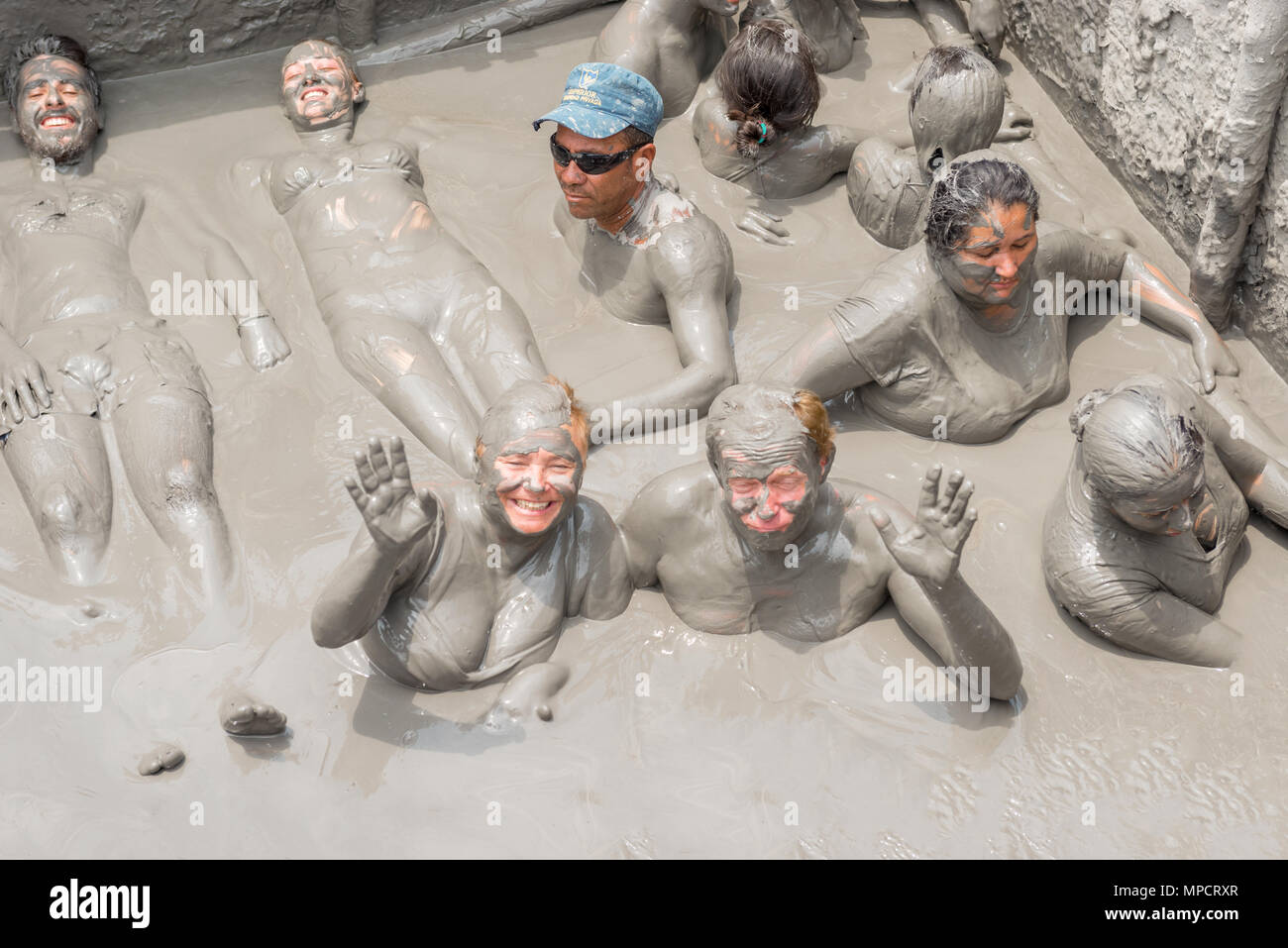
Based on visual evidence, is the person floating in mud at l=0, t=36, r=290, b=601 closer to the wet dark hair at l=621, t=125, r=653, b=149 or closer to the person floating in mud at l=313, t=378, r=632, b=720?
the person floating in mud at l=313, t=378, r=632, b=720

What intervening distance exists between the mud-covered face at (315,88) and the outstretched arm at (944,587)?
3425mm

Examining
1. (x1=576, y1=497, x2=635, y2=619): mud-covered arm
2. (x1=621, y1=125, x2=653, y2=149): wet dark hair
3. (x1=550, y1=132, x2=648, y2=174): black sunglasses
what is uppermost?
(x1=621, y1=125, x2=653, y2=149): wet dark hair

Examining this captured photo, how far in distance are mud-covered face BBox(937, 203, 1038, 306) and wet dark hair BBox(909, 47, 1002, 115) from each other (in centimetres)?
86

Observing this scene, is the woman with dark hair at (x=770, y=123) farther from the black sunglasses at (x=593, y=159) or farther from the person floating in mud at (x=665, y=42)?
the black sunglasses at (x=593, y=159)

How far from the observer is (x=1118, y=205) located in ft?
22.2

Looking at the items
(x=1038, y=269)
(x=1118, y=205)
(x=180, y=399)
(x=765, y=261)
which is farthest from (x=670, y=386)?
(x=1118, y=205)

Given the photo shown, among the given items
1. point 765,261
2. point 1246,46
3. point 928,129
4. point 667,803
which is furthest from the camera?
point 765,261

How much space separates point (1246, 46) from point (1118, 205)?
1.20 metres

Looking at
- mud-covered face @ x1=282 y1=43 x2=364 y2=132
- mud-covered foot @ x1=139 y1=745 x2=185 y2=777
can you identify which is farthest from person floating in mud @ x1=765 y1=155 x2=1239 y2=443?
mud-covered face @ x1=282 y1=43 x2=364 y2=132

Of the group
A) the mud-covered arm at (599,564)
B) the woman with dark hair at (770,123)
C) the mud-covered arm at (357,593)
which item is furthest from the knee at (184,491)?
the woman with dark hair at (770,123)

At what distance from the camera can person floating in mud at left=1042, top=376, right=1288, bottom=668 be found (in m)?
4.73

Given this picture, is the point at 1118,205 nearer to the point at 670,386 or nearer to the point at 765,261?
the point at 765,261

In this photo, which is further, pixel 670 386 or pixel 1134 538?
pixel 670 386

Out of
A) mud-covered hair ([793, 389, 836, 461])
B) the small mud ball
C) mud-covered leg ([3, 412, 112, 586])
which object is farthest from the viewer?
the small mud ball
